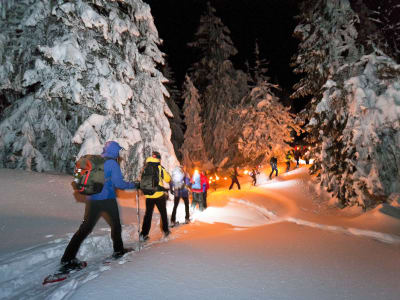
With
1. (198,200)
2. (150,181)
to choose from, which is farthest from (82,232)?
(198,200)

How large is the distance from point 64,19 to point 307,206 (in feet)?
42.9

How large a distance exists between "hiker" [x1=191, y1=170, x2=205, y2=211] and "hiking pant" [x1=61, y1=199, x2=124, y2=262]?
731 cm

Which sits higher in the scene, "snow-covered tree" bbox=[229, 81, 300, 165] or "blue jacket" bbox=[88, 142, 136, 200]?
"snow-covered tree" bbox=[229, 81, 300, 165]

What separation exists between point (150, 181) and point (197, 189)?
6.19 meters

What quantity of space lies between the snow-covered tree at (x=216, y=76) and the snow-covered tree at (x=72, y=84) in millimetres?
20963

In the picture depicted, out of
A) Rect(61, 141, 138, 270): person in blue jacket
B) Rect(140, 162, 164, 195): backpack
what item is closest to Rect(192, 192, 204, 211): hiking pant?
Rect(140, 162, 164, 195): backpack

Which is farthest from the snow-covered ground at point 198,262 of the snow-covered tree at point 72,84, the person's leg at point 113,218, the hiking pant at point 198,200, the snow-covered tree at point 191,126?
the snow-covered tree at point 191,126

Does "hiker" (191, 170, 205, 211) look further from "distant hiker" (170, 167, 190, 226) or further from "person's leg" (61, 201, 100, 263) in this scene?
"person's leg" (61, 201, 100, 263)

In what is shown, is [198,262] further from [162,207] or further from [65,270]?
[162,207]

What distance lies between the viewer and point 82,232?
4.52 m

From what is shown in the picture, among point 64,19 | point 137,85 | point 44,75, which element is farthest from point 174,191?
point 64,19

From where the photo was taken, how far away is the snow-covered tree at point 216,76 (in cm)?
3288

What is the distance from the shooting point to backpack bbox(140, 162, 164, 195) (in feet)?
20.0

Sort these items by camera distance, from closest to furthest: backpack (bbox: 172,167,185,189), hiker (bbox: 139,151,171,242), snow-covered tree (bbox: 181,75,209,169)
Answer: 1. hiker (bbox: 139,151,171,242)
2. backpack (bbox: 172,167,185,189)
3. snow-covered tree (bbox: 181,75,209,169)
